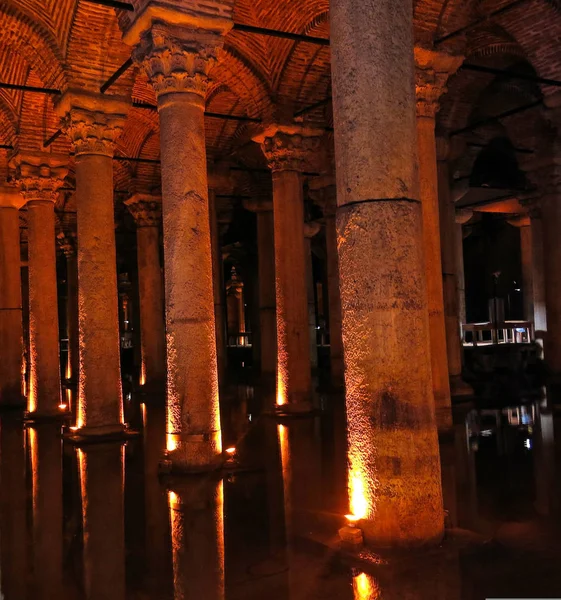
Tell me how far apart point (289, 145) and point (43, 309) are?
5.04 meters

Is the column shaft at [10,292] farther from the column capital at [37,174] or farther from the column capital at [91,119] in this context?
the column capital at [91,119]

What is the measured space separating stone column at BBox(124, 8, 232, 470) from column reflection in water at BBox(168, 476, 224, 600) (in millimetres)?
572

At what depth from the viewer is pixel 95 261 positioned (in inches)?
367

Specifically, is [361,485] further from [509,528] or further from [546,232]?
[546,232]

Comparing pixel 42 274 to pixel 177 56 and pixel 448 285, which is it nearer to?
pixel 177 56

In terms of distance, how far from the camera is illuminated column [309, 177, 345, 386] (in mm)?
14812

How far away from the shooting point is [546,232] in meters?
13.9

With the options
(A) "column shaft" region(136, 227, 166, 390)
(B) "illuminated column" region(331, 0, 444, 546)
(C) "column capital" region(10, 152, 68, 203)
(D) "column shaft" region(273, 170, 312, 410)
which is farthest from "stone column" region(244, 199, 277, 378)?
(B) "illuminated column" region(331, 0, 444, 546)

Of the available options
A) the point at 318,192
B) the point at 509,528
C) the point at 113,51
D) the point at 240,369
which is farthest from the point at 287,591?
the point at 240,369

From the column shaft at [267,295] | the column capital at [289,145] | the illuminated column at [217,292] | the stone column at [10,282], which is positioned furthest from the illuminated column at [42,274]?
the column shaft at [267,295]

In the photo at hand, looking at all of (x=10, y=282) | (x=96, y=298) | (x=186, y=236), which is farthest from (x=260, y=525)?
(x=10, y=282)

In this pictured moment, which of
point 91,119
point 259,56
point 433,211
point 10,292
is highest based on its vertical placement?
point 259,56

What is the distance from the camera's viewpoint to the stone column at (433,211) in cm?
841

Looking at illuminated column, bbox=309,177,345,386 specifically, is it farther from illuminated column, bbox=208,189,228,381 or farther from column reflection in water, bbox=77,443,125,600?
column reflection in water, bbox=77,443,125,600
